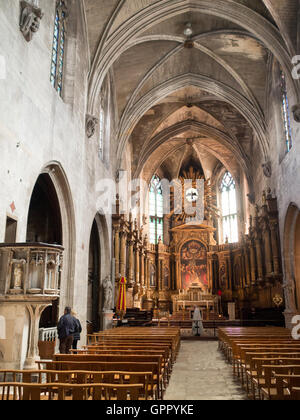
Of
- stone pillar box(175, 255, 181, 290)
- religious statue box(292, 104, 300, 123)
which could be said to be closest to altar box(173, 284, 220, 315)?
stone pillar box(175, 255, 181, 290)

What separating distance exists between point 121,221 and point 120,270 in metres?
2.52

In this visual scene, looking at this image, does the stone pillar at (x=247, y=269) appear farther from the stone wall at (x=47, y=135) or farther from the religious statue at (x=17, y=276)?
the religious statue at (x=17, y=276)

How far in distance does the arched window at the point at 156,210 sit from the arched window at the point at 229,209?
533 centimetres

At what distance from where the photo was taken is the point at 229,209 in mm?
32562

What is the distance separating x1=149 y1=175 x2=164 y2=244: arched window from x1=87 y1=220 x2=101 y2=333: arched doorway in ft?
45.6

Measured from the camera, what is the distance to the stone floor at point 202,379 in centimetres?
659

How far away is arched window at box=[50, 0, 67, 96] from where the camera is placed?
12.1 meters

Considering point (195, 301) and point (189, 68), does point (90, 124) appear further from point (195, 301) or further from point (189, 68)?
point (195, 301)

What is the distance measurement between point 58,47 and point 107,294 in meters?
10.3

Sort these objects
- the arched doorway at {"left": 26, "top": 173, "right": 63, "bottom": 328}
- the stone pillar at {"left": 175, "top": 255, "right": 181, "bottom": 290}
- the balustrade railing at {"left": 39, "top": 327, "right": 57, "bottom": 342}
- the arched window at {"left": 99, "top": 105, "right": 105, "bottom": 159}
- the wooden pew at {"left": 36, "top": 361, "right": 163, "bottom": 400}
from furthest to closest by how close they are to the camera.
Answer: the stone pillar at {"left": 175, "top": 255, "right": 181, "bottom": 290} < the arched window at {"left": 99, "top": 105, "right": 105, "bottom": 159} < the arched doorway at {"left": 26, "top": 173, "right": 63, "bottom": 328} < the balustrade railing at {"left": 39, "top": 327, "right": 57, "bottom": 342} < the wooden pew at {"left": 36, "top": 361, "right": 163, "bottom": 400}

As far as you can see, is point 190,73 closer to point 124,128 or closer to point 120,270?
point 124,128

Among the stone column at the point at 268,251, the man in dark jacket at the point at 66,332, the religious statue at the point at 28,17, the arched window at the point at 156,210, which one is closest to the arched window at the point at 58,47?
the religious statue at the point at 28,17

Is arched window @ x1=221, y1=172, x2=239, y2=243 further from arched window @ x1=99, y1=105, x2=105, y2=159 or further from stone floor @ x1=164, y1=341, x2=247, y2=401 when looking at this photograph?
stone floor @ x1=164, y1=341, x2=247, y2=401
